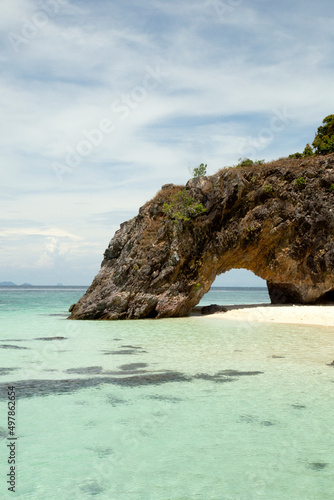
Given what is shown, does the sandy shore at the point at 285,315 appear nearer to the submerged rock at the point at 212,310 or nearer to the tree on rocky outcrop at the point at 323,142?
the submerged rock at the point at 212,310

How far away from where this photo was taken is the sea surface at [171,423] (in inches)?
200

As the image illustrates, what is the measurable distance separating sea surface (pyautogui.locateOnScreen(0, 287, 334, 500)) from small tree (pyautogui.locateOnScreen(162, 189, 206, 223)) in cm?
1323

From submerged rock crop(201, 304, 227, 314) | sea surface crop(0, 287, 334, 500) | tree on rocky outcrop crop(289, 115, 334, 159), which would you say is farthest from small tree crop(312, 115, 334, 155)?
sea surface crop(0, 287, 334, 500)

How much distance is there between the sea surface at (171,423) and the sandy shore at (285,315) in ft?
28.1

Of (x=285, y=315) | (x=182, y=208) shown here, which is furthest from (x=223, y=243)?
(x=285, y=315)

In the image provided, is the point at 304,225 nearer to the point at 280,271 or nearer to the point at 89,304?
the point at 280,271

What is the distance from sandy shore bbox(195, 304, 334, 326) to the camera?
2258 centimetres

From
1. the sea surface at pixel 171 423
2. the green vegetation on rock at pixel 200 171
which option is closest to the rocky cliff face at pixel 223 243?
the green vegetation on rock at pixel 200 171

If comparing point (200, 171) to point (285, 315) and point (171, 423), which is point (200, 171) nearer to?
point (285, 315)

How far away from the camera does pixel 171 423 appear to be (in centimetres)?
704

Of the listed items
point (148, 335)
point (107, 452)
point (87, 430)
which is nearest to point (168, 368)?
point (87, 430)

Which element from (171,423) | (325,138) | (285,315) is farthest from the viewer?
(325,138)

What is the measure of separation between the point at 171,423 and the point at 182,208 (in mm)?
20508

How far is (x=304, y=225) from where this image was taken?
90.8ft
